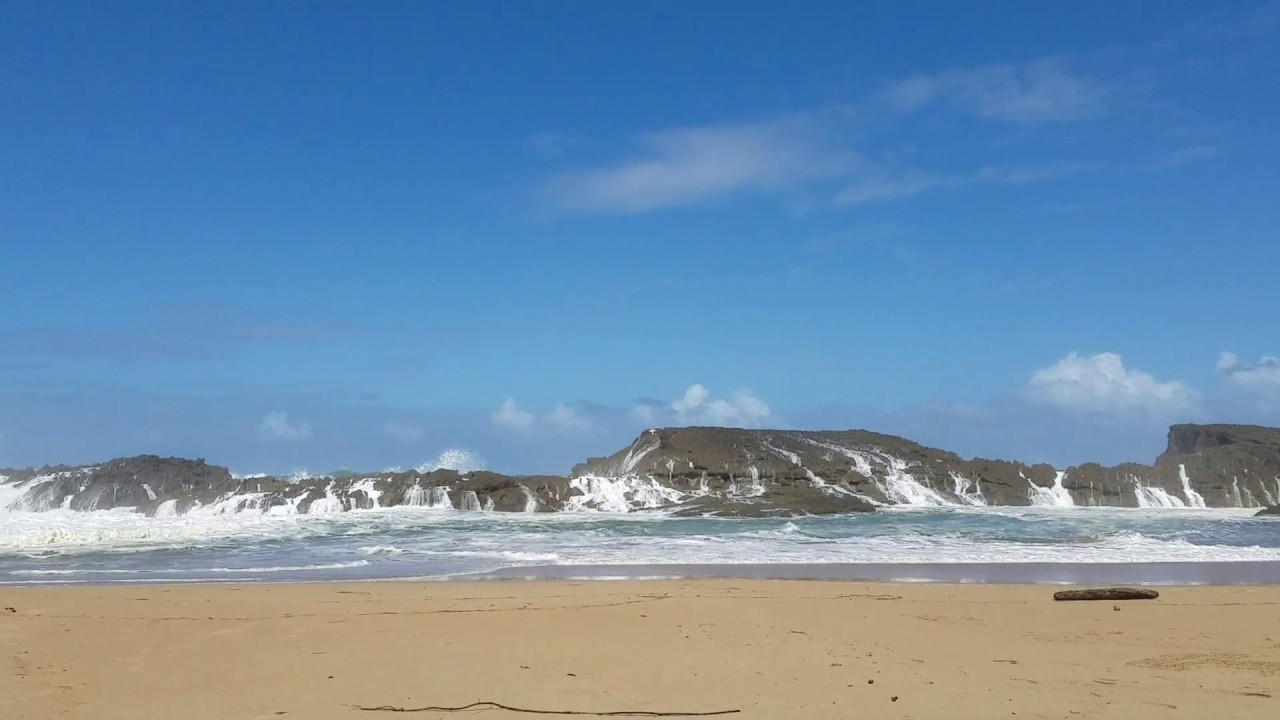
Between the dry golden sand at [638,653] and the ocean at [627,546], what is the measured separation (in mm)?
3414

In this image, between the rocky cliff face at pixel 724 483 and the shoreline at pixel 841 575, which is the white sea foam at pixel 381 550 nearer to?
the shoreline at pixel 841 575

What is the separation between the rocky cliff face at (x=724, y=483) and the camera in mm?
32406

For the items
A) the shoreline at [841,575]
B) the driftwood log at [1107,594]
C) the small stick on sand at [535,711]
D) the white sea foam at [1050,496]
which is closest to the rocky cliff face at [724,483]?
the white sea foam at [1050,496]

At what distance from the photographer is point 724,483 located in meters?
34.0

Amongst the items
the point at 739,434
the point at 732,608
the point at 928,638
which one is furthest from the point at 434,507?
the point at 928,638

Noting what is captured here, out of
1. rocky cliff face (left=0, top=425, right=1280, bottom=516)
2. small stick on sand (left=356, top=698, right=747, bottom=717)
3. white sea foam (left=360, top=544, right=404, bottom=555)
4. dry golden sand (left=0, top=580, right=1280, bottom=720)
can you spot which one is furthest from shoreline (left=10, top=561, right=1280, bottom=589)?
rocky cliff face (left=0, top=425, right=1280, bottom=516)

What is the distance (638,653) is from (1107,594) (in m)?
7.27

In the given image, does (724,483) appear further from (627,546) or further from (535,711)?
(535,711)

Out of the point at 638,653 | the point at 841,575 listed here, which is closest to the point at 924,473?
the point at 841,575

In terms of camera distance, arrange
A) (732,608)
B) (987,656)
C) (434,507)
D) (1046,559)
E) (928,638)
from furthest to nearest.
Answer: (434,507)
(1046,559)
(732,608)
(928,638)
(987,656)

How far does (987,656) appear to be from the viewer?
883 centimetres

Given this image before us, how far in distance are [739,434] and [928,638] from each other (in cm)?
2846

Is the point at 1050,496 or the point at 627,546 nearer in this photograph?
the point at 627,546

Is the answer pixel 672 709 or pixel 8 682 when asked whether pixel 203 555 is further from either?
pixel 672 709
